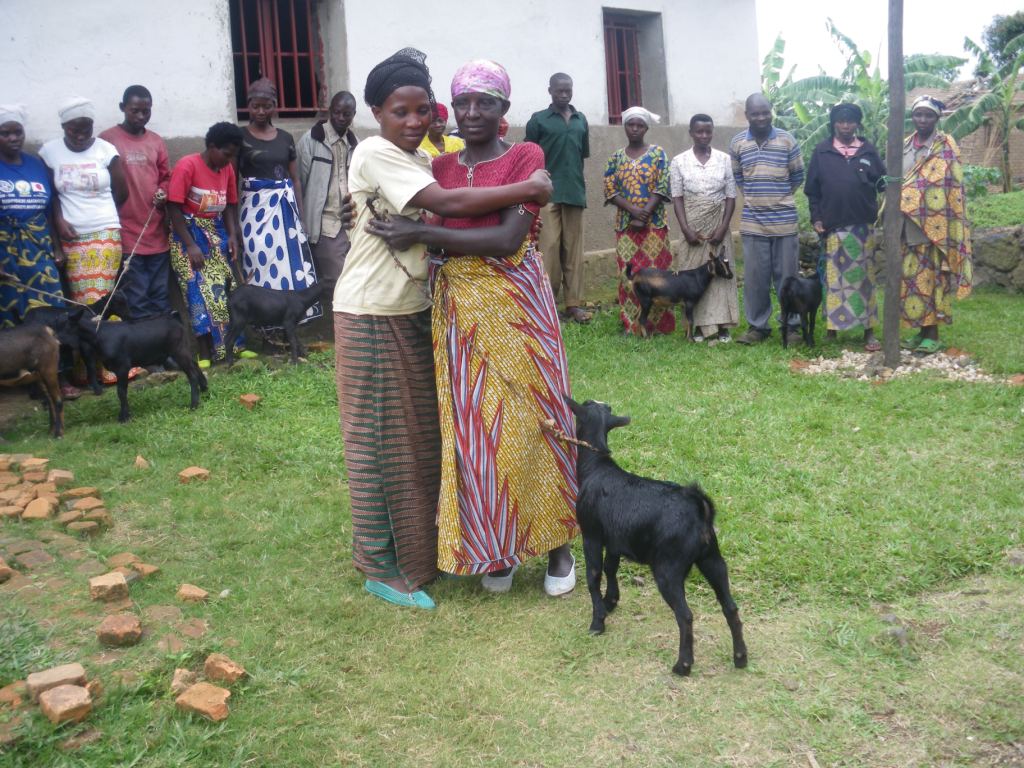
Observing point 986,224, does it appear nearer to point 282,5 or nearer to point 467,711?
point 282,5

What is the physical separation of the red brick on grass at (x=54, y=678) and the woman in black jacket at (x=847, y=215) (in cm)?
716

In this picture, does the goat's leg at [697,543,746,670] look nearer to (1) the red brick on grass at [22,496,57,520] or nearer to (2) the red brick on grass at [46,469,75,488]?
(1) the red brick on grass at [22,496,57,520]

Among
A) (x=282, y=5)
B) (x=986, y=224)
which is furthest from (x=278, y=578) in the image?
(x=986, y=224)

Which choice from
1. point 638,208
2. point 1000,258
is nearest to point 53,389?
point 638,208

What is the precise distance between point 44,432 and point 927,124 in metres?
7.34

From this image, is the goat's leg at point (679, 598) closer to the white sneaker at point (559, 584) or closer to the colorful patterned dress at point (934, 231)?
the white sneaker at point (559, 584)

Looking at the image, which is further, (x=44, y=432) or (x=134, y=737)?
(x=44, y=432)

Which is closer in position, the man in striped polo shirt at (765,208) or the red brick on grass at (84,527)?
the red brick on grass at (84,527)

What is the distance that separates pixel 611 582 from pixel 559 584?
38 cm

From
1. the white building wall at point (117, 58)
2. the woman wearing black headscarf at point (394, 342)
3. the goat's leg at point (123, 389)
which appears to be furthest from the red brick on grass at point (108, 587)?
the white building wall at point (117, 58)

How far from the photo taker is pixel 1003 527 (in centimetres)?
463

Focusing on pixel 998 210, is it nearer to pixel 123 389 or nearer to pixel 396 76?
pixel 123 389

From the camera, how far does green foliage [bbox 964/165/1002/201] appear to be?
53.4 ft

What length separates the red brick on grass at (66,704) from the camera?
122 inches
